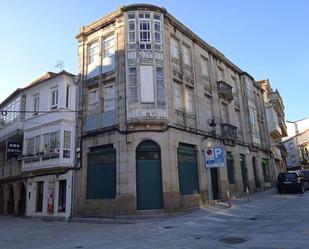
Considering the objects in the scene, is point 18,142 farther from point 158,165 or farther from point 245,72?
point 245,72

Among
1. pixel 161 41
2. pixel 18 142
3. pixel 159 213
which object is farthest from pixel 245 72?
pixel 18 142

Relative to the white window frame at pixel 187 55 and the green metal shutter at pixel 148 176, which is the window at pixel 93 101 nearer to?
the green metal shutter at pixel 148 176

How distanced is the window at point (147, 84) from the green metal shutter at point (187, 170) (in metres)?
3.63

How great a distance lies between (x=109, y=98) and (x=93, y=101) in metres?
1.61

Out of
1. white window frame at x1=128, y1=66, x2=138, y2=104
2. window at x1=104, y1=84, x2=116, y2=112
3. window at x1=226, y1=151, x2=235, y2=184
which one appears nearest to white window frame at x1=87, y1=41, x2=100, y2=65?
window at x1=104, y1=84, x2=116, y2=112

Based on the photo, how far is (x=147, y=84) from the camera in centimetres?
1756

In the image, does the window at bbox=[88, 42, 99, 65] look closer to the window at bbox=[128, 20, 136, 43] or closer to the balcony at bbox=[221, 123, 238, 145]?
the window at bbox=[128, 20, 136, 43]

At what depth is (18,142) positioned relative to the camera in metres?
23.9

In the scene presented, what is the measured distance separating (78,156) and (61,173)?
1.89 metres

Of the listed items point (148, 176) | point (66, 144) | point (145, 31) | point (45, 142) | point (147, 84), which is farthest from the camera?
point (45, 142)

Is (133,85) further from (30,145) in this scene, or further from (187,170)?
(30,145)

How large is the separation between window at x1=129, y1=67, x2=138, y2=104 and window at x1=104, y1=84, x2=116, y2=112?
1484 mm

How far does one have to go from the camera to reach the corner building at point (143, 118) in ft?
54.3

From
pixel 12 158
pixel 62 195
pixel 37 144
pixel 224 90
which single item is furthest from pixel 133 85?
pixel 12 158
